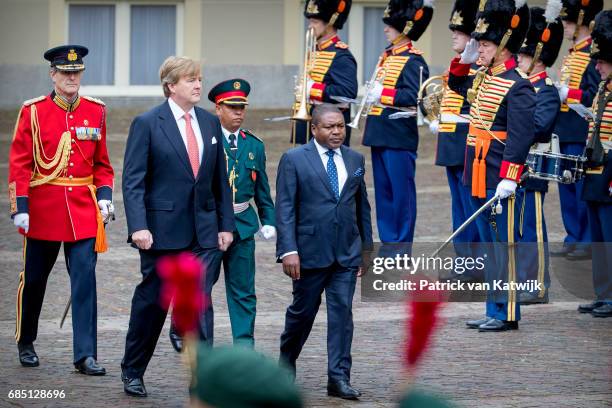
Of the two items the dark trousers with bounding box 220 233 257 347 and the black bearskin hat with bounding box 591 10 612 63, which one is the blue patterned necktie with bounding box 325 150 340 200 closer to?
the dark trousers with bounding box 220 233 257 347

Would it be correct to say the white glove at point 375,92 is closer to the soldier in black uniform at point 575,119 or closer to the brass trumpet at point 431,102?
the brass trumpet at point 431,102

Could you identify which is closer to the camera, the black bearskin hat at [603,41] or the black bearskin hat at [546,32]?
the black bearskin hat at [603,41]

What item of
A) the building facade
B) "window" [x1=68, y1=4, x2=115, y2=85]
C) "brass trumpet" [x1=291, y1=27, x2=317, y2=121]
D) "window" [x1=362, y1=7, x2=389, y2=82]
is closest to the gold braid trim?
"brass trumpet" [x1=291, y1=27, x2=317, y2=121]

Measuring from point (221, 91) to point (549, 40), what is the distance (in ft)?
12.8

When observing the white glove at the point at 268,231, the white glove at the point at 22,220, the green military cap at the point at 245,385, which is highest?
the green military cap at the point at 245,385

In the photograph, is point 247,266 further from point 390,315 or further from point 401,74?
point 401,74

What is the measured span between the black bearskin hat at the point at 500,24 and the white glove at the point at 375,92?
2055 mm

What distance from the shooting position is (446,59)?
2392 centimetres

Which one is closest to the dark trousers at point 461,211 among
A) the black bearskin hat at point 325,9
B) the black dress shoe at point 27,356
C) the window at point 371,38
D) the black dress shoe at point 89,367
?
the black bearskin hat at point 325,9

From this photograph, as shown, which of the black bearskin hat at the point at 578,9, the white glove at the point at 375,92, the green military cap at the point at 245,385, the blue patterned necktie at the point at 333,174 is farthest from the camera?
the black bearskin hat at the point at 578,9

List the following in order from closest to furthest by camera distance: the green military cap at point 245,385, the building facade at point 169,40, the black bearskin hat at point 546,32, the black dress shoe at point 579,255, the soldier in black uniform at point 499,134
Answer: the green military cap at point 245,385, the soldier in black uniform at point 499,134, the black bearskin hat at point 546,32, the black dress shoe at point 579,255, the building facade at point 169,40

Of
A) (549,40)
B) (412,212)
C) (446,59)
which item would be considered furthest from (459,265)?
(446,59)

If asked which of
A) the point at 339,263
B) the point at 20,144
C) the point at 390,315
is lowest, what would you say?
the point at 390,315

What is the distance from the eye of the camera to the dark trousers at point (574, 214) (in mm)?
12578
